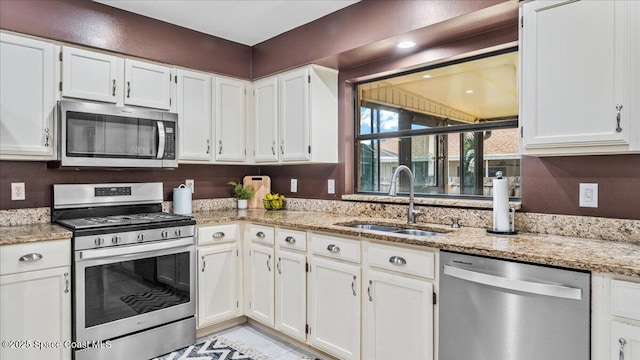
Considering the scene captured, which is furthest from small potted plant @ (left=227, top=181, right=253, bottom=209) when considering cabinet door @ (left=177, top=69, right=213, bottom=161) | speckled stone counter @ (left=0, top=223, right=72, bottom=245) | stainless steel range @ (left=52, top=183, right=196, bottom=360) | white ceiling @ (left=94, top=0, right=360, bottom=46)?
speckled stone counter @ (left=0, top=223, right=72, bottom=245)

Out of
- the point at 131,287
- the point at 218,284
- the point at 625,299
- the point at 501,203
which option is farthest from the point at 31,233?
the point at 625,299

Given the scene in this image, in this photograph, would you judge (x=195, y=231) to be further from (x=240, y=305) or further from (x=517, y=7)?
(x=517, y=7)

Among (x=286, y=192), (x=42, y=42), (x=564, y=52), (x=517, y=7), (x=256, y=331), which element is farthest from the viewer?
(x=286, y=192)

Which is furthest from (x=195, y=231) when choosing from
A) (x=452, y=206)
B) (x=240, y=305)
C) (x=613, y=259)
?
(x=613, y=259)

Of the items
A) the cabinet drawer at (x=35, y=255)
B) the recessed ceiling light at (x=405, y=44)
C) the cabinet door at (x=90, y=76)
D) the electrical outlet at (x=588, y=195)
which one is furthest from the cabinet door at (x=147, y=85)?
the electrical outlet at (x=588, y=195)

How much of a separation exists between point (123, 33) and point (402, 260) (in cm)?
267

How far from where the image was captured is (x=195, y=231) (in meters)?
2.89

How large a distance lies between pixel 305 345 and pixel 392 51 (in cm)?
224

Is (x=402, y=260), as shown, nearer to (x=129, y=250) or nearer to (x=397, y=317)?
(x=397, y=317)

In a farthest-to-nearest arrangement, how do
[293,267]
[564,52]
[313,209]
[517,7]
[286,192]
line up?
[286,192]
[313,209]
[293,267]
[517,7]
[564,52]

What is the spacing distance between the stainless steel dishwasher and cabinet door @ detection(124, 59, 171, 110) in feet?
8.05

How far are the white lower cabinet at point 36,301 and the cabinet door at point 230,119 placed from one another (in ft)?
5.04

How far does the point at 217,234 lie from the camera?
3.03 metres

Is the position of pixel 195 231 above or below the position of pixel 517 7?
below
